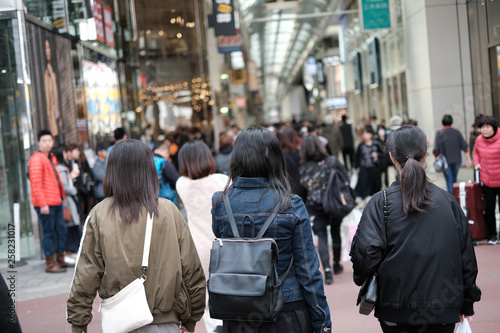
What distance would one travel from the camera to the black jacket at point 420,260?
129 inches

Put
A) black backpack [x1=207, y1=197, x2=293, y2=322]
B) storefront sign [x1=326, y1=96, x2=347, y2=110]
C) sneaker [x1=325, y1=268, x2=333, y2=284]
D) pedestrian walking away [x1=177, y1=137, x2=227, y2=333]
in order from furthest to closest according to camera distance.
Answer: storefront sign [x1=326, y1=96, x2=347, y2=110] → sneaker [x1=325, y1=268, x2=333, y2=284] → pedestrian walking away [x1=177, y1=137, x2=227, y2=333] → black backpack [x1=207, y1=197, x2=293, y2=322]

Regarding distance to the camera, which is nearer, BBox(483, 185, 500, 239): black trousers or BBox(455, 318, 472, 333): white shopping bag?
BBox(455, 318, 472, 333): white shopping bag

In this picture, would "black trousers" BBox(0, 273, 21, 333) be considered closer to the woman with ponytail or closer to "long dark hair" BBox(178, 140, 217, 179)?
the woman with ponytail

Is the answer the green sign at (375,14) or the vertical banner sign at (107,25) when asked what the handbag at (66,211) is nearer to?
the vertical banner sign at (107,25)

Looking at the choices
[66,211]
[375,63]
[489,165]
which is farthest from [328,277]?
[375,63]

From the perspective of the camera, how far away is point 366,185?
12.8 metres

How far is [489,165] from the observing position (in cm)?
873

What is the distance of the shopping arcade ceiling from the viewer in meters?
30.6

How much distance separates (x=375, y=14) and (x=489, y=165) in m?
9.07

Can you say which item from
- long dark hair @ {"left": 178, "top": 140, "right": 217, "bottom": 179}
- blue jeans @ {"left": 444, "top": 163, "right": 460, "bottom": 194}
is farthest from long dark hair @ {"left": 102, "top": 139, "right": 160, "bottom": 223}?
blue jeans @ {"left": 444, "top": 163, "right": 460, "bottom": 194}

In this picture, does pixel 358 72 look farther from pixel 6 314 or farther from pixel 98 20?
pixel 6 314

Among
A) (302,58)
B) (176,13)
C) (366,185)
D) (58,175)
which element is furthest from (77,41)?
(302,58)

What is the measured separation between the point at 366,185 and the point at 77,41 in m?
6.64

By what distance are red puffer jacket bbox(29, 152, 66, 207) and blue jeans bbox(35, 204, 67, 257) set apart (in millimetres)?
192
